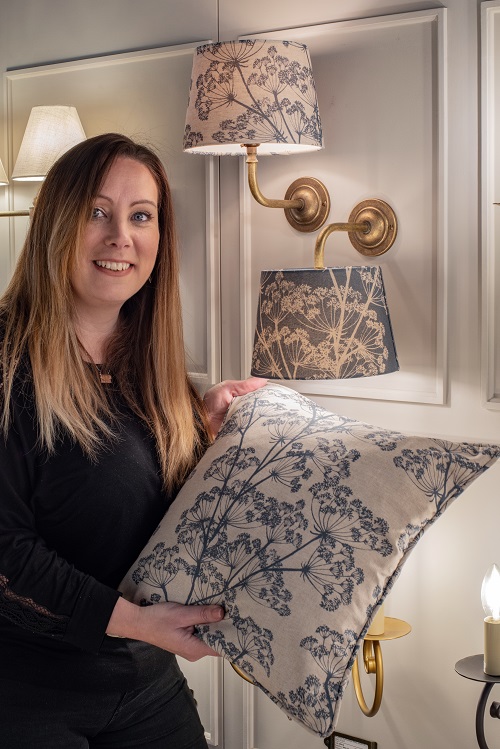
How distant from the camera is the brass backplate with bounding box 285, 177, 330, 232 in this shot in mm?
2021

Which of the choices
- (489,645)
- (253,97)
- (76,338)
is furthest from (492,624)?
(253,97)

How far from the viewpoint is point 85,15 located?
2.38 metres

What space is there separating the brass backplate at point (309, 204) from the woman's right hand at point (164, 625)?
106 cm

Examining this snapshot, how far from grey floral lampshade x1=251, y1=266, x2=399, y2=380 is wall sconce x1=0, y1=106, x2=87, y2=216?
2.98 feet

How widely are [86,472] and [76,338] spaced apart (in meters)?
0.23

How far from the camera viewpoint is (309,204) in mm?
2037

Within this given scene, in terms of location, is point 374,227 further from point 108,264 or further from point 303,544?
point 303,544

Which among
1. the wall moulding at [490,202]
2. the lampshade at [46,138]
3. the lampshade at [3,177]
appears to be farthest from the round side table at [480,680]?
the lampshade at [3,177]

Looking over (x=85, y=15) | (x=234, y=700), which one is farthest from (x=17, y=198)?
(x=234, y=700)

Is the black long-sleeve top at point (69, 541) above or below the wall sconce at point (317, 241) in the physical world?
below

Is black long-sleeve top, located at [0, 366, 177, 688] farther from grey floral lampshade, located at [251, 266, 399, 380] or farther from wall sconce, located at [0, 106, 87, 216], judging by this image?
wall sconce, located at [0, 106, 87, 216]

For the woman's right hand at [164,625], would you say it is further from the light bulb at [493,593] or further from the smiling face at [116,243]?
the light bulb at [493,593]

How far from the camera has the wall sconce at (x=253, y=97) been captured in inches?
69.4

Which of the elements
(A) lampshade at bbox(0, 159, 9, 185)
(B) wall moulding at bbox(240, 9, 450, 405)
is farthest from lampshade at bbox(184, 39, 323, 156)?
(A) lampshade at bbox(0, 159, 9, 185)
